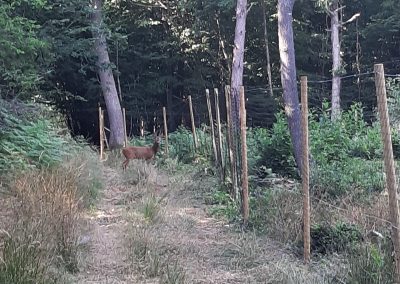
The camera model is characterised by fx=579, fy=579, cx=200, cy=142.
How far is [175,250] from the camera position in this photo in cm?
588

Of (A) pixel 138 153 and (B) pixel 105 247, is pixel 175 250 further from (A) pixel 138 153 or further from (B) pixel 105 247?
(A) pixel 138 153

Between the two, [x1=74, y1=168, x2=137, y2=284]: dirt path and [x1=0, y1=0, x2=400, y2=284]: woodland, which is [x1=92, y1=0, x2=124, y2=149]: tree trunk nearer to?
[x1=0, y1=0, x2=400, y2=284]: woodland

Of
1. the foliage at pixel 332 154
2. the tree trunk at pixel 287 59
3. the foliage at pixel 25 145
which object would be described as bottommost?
the foliage at pixel 332 154

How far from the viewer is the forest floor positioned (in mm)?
5023

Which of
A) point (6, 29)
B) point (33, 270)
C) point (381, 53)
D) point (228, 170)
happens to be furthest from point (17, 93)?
point (381, 53)

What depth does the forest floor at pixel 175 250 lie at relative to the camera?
198 inches

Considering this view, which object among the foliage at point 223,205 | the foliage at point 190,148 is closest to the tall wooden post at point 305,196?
the foliage at point 223,205

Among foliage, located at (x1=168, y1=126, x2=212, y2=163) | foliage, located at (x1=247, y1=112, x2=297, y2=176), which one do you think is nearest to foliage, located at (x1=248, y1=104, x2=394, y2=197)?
foliage, located at (x1=247, y1=112, x2=297, y2=176)

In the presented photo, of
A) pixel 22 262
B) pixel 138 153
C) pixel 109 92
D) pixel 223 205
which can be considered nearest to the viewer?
pixel 22 262

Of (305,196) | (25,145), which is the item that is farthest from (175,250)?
(25,145)

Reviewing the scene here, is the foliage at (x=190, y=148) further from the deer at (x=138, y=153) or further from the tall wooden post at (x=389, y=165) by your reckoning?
the tall wooden post at (x=389, y=165)

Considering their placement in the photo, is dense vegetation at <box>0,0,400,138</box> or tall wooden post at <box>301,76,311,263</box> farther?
dense vegetation at <box>0,0,400,138</box>

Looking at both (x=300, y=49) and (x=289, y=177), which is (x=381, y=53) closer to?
(x=300, y=49)

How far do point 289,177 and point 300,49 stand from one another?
16428 millimetres
